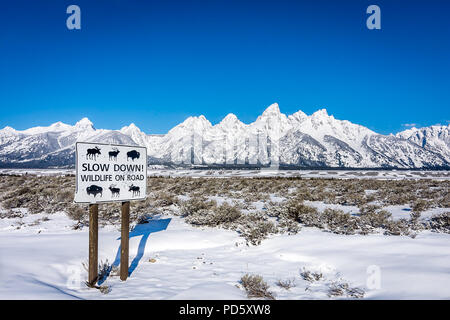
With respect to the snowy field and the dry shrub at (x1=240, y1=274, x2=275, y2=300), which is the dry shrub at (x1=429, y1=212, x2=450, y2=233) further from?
the dry shrub at (x1=240, y1=274, x2=275, y2=300)

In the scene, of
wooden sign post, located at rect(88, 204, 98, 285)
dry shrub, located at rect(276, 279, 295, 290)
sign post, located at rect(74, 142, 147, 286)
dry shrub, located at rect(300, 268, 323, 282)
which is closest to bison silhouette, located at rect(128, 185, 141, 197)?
sign post, located at rect(74, 142, 147, 286)

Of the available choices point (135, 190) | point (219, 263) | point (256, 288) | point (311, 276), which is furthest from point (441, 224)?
point (135, 190)

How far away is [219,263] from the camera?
523 centimetres

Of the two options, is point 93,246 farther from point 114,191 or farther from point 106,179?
point 106,179

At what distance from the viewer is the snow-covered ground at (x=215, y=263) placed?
12.0ft

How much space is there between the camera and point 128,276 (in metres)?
4.44

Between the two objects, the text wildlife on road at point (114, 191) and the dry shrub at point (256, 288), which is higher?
the text wildlife on road at point (114, 191)

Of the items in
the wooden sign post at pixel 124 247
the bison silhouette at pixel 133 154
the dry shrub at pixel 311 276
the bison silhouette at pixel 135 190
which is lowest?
the dry shrub at pixel 311 276

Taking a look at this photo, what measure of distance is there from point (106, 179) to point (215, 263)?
2825 mm

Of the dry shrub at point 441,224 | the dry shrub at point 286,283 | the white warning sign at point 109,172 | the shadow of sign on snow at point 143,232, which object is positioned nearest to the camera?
the white warning sign at point 109,172

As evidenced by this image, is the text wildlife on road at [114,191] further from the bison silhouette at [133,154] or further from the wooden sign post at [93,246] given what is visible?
the bison silhouette at [133,154]

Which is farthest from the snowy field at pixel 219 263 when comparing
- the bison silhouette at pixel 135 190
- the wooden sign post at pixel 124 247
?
the bison silhouette at pixel 135 190

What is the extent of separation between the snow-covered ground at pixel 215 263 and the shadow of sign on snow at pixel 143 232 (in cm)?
3
